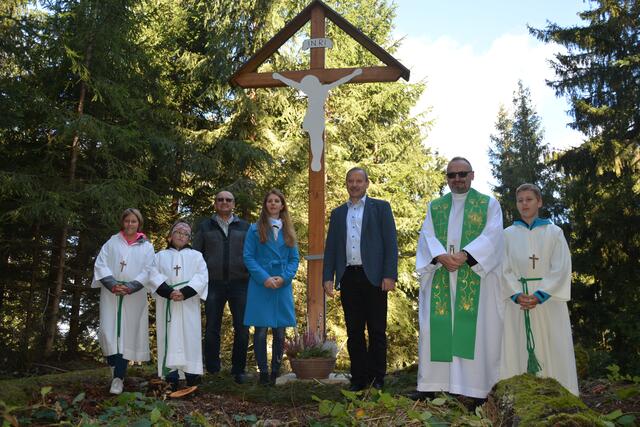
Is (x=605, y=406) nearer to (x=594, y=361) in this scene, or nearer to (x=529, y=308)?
(x=529, y=308)

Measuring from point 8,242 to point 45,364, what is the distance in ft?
8.10

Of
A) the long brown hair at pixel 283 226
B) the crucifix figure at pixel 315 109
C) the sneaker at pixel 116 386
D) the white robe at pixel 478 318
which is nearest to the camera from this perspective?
the white robe at pixel 478 318

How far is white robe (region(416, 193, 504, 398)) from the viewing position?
5285 millimetres

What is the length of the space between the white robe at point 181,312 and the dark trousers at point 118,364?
315 mm

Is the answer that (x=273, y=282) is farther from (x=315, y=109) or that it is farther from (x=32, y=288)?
(x=32, y=288)

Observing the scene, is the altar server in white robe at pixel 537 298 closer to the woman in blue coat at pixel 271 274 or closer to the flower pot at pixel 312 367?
the flower pot at pixel 312 367

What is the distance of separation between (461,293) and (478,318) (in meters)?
0.25

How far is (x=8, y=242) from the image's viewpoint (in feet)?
36.6

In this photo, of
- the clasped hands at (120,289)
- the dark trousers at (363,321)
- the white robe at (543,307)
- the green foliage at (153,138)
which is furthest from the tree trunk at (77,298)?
the white robe at (543,307)

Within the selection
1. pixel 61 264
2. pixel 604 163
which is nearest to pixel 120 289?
pixel 61 264

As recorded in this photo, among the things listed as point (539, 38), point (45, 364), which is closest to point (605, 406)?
point (45, 364)

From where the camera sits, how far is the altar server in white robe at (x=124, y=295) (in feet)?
19.8

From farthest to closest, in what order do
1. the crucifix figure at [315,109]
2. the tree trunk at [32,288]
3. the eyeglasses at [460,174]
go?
the tree trunk at [32,288] < the crucifix figure at [315,109] < the eyeglasses at [460,174]

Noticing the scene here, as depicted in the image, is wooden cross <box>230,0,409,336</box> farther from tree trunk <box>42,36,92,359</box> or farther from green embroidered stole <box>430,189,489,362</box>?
tree trunk <box>42,36,92,359</box>
